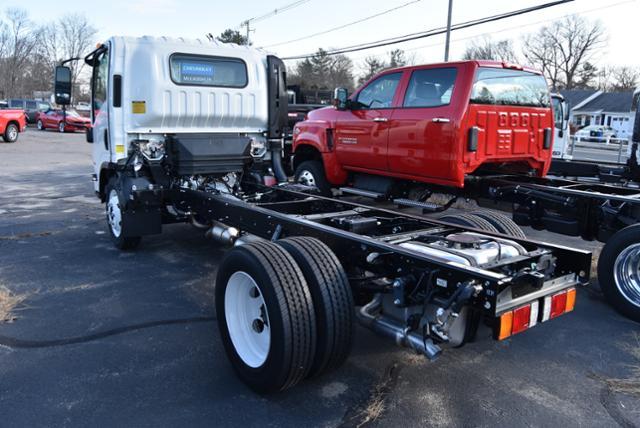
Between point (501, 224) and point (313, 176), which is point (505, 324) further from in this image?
point (313, 176)

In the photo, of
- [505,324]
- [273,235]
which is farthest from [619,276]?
[273,235]

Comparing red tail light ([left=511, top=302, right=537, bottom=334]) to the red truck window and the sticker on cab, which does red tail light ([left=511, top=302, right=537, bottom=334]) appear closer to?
the red truck window

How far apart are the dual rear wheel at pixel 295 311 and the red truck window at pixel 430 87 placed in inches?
175

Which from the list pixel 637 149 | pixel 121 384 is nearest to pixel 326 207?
pixel 121 384

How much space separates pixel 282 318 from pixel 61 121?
32.5 meters

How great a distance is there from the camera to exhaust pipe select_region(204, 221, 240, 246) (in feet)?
18.0

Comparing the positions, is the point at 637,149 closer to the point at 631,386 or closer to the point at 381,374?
the point at 631,386

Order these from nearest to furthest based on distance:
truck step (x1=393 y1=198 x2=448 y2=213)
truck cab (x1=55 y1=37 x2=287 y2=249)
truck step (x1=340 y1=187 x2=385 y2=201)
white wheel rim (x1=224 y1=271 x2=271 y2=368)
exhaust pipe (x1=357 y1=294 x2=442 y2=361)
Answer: exhaust pipe (x1=357 y1=294 x2=442 y2=361) → white wheel rim (x1=224 y1=271 x2=271 y2=368) → truck cab (x1=55 y1=37 x2=287 y2=249) → truck step (x1=393 y1=198 x2=448 y2=213) → truck step (x1=340 y1=187 x2=385 y2=201)

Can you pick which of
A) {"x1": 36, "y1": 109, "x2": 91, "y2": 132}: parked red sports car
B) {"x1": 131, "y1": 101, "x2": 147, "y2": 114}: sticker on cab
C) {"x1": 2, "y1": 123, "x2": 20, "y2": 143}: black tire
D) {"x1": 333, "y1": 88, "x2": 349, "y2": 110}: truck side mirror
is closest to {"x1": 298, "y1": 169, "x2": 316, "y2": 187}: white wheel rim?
{"x1": 333, "y1": 88, "x2": 349, "y2": 110}: truck side mirror

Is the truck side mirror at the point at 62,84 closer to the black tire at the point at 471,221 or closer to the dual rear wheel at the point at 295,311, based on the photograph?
the dual rear wheel at the point at 295,311

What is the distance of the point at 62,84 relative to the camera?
7.14m

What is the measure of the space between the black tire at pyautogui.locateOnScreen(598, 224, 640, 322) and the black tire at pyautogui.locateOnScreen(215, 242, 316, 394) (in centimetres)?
311

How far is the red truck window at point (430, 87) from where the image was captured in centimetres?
714

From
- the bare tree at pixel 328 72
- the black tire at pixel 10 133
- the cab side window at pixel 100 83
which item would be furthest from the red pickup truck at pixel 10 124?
the bare tree at pixel 328 72
